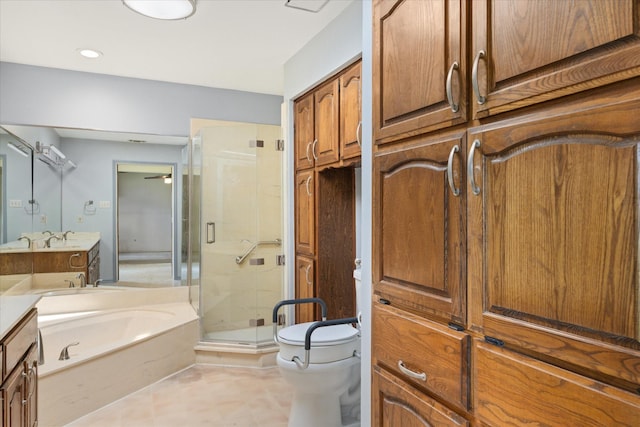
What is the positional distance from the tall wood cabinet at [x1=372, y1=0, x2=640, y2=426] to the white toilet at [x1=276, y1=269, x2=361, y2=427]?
774mm

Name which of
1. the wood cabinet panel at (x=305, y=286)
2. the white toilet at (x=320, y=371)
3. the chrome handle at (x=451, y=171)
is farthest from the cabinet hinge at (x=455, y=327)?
the wood cabinet panel at (x=305, y=286)

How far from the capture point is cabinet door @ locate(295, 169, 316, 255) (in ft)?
9.27

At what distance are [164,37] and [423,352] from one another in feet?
8.35

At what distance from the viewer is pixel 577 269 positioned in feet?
2.56

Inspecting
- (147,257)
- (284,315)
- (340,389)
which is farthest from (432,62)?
(147,257)

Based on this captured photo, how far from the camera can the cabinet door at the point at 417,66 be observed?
104 centimetres

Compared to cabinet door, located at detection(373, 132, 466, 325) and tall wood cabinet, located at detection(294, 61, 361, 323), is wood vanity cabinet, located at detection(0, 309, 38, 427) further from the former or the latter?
tall wood cabinet, located at detection(294, 61, 361, 323)

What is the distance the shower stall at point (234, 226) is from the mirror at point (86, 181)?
22 centimetres

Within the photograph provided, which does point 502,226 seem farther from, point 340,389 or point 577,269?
point 340,389

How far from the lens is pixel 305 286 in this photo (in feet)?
9.64

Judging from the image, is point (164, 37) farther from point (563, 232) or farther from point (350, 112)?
point (563, 232)

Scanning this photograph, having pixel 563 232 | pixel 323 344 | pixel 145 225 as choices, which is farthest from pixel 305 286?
pixel 563 232

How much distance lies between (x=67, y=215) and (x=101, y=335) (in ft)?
3.35

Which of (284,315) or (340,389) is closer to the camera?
(340,389)
